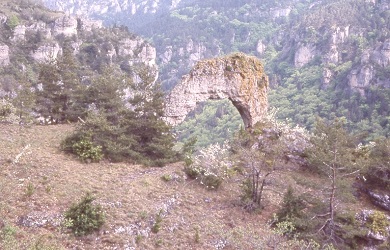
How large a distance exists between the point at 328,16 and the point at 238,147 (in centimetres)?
13074

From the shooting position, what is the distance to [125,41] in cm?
8812

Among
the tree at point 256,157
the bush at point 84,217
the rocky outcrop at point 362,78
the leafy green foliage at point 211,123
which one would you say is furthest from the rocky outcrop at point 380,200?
the rocky outcrop at point 362,78

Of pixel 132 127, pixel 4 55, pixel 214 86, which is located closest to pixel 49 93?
pixel 132 127

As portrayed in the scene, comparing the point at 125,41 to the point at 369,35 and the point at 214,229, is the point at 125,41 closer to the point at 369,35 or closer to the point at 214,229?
the point at 369,35

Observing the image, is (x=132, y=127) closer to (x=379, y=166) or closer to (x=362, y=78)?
(x=379, y=166)

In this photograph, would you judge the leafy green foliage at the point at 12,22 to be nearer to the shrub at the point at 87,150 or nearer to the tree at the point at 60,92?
the tree at the point at 60,92

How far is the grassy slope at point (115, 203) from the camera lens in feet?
35.9

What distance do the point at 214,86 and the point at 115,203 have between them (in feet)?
33.9

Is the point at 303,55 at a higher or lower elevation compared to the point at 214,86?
lower

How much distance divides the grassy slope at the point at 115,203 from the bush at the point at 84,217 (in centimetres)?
23

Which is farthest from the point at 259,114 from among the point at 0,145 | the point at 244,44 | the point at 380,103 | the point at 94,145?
the point at 244,44

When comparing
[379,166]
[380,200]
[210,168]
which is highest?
[379,166]

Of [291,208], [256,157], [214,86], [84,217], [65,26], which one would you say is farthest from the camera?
[65,26]

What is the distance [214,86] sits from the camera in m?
21.4
